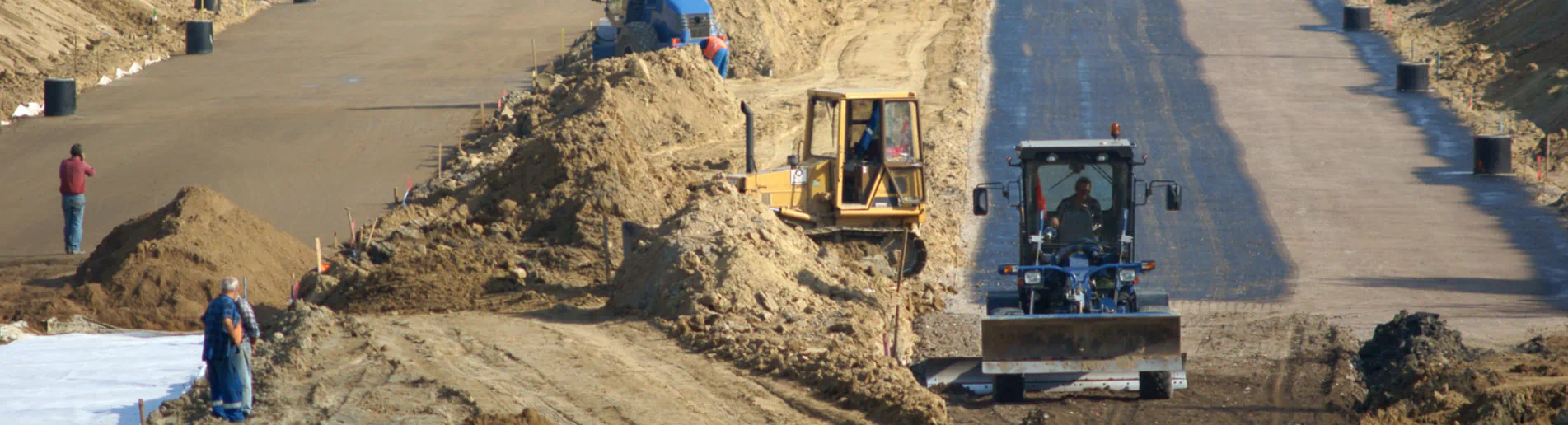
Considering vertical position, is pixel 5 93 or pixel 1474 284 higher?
pixel 5 93

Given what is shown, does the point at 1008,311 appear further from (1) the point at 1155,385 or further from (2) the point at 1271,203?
(2) the point at 1271,203

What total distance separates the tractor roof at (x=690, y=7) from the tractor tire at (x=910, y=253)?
484 inches

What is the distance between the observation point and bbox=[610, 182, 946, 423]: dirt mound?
11.6m

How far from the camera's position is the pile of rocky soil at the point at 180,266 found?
15367 millimetres

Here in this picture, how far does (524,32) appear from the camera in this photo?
3756 cm

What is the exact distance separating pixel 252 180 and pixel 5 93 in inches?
325

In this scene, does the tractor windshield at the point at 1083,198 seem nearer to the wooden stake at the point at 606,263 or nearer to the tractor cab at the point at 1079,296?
the tractor cab at the point at 1079,296

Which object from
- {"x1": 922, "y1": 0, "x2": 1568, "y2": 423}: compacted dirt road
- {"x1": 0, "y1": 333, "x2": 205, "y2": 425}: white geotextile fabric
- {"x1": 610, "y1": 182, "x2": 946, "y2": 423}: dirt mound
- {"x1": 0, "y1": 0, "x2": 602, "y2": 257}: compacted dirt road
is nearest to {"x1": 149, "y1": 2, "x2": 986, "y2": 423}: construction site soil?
{"x1": 610, "y1": 182, "x2": 946, "y2": 423}: dirt mound

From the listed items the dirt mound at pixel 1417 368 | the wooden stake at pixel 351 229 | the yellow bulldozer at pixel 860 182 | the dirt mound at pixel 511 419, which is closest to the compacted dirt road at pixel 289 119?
the wooden stake at pixel 351 229

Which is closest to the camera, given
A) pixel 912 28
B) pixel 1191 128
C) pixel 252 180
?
pixel 252 180

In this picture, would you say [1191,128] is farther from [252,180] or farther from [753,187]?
[252,180]

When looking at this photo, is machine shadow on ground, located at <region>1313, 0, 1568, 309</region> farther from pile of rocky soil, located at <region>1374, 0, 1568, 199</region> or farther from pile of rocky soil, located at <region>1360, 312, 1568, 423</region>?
pile of rocky soil, located at <region>1360, 312, 1568, 423</region>

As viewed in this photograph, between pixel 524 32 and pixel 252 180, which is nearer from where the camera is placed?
pixel 252 180

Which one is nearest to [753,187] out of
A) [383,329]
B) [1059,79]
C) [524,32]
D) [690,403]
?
[383,329]
